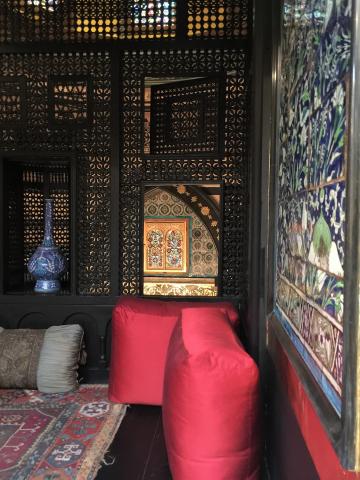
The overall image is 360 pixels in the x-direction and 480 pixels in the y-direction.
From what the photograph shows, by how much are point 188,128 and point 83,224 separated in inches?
35.7

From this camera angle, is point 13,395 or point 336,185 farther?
point 13,395

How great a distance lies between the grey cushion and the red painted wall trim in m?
1.51

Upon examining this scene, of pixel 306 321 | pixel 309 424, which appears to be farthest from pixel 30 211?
pixel 309 424

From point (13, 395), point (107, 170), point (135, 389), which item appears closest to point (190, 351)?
point (135, 389)

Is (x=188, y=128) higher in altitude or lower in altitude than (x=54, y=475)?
higher

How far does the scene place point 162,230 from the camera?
4.34 m

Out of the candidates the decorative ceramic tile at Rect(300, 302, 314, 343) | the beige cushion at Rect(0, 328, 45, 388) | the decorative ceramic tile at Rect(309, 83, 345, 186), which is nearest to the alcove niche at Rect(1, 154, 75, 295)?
the beige cushion at Rect(0, 328, 45, 388)

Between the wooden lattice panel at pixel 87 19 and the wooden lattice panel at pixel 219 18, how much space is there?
13 cm

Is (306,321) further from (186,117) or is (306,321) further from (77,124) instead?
(77,124)

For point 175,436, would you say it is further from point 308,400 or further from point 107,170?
point 107,170

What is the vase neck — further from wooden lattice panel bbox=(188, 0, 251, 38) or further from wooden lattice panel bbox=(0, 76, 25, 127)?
wooden lattice panel bbox=(188, 0, 251, 38)

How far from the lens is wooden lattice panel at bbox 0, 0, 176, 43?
118 inches

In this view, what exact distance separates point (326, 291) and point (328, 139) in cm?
32

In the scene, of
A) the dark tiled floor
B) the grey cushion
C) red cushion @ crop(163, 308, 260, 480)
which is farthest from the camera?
the grey cushion
